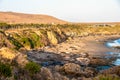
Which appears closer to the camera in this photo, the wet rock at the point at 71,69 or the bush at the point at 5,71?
the bush at the point at 5,71

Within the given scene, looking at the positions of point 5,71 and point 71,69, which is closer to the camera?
point 5,71

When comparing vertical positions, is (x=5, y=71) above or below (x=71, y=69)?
above

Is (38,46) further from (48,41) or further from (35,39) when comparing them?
(48,41)

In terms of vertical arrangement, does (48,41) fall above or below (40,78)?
below

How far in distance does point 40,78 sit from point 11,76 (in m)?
3.80

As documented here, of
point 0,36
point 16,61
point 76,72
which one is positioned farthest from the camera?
point 0,36

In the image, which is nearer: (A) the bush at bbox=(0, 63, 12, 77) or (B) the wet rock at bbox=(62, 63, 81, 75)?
(A) the bush at bbox=(0, 63, 12, 77)

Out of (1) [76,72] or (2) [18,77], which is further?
(1) [76,72]

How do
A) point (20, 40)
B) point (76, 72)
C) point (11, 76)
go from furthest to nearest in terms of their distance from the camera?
1. point (20, 40)
2. point (76, 72)
3. point (11, 76)

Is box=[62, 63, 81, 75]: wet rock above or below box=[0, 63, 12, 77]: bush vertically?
below

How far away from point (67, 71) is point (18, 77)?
17987 mm

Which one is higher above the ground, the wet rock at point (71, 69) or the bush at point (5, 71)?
the bush at point (5, 71)

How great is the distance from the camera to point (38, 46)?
310ft

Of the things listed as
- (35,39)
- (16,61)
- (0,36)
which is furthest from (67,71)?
(35,39)
